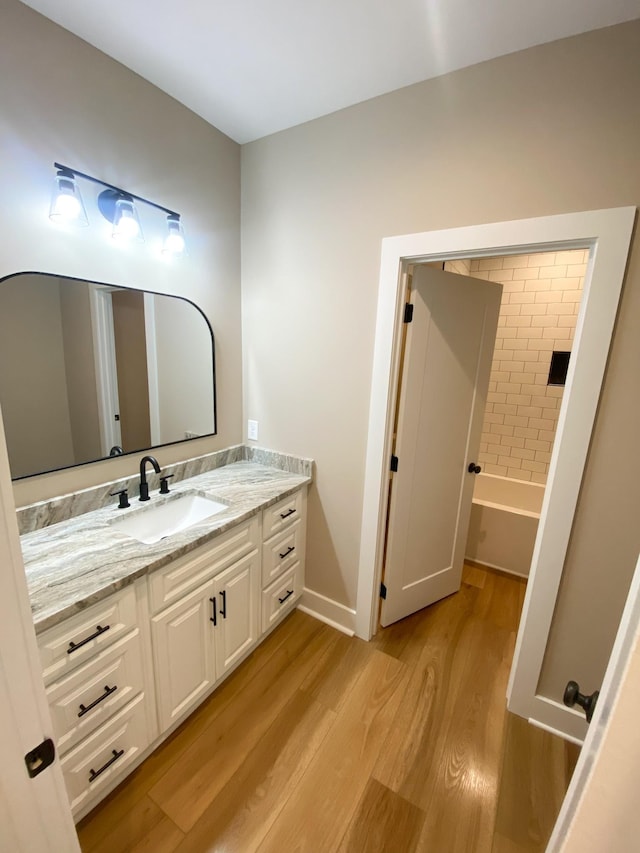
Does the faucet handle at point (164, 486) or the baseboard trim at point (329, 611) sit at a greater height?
the faucet handle at point (164, 486)

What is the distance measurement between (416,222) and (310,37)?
74 cm

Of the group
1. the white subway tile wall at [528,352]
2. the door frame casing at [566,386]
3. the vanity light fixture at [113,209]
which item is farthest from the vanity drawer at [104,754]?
the white subway tile wall at [528,352]

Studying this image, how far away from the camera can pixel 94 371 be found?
157cm

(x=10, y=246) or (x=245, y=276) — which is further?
(x=245, y=276)

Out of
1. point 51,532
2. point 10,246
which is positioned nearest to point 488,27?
point 10,246

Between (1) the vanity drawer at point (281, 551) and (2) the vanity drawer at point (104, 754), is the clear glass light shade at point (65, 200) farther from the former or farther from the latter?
(2) the vanity drawer at point (104, 754)

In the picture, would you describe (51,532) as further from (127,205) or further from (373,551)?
(373,551)

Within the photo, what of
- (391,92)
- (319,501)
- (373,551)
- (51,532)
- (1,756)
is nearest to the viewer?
(1,756)

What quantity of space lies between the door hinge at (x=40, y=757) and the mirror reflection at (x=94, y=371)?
3.43ft

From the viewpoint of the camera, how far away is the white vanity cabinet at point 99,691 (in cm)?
105

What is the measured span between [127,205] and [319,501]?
1684mm

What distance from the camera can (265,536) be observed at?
1.81 meters

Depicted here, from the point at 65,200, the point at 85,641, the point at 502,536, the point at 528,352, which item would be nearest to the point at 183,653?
the point at 85,641

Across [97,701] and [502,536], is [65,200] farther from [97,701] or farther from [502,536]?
[502,536]
